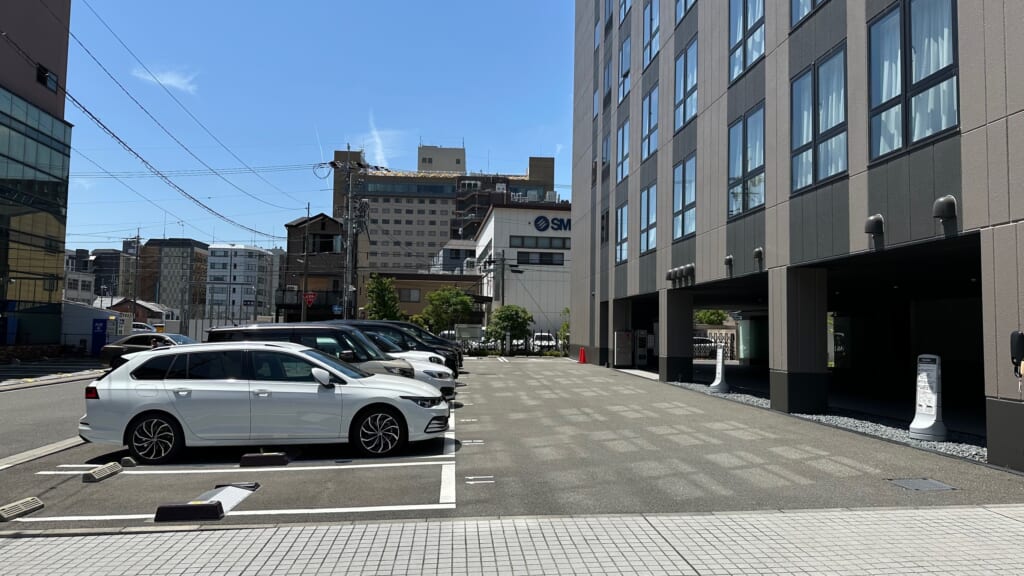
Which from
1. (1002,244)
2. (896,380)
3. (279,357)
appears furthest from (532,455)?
(896,380)

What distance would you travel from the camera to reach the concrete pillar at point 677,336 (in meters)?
21.5

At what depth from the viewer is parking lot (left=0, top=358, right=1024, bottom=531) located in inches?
252

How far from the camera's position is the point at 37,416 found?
13.2 metres

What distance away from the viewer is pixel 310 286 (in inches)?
2419

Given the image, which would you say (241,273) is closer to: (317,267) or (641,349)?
(317,267)

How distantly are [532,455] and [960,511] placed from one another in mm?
4826

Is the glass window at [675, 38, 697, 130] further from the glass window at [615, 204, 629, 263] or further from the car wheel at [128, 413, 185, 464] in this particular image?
the car wheel at [128, 413, 185, 464]

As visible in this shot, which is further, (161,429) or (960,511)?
(161,429)

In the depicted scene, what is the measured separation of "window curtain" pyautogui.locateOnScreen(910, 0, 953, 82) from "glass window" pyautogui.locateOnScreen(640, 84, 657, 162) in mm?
13021

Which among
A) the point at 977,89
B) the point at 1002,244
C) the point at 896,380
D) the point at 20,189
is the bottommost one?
the point at 896,380

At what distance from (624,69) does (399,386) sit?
2239cm

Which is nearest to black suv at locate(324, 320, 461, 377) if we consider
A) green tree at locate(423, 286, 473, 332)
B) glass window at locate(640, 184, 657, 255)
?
glass window at locate(640, 184, 657, 255)

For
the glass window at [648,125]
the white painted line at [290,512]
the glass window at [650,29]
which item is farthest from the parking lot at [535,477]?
the glass window at [650,29]

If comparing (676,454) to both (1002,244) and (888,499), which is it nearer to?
(888,499)
